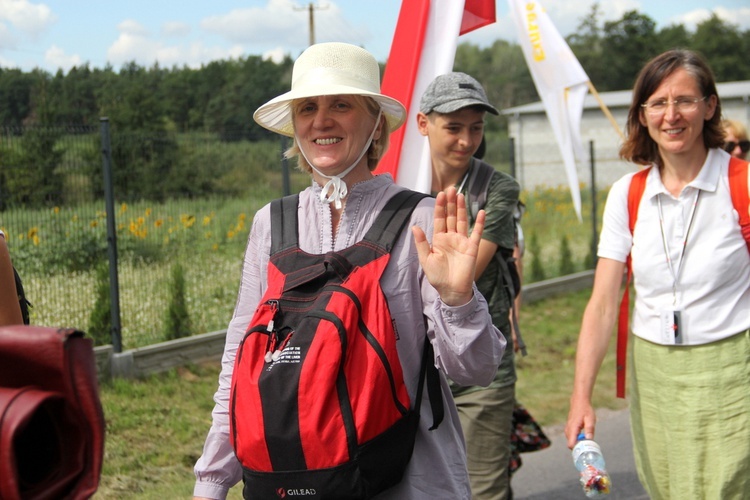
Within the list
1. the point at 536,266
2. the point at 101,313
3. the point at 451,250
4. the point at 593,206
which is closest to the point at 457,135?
the point at 451,250

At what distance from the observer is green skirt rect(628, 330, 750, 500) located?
325cm

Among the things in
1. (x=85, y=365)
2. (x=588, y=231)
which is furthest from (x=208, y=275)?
(x=588, y=231)

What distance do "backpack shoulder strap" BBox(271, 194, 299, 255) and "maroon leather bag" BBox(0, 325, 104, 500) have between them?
3.81ft

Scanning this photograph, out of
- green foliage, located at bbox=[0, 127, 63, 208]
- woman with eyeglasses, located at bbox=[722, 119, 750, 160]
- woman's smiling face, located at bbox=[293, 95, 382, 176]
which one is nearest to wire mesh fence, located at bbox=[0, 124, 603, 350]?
green foliage, located at bbox=[0, 127, 63, 208]

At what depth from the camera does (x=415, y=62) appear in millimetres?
4648

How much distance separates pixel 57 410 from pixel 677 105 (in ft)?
8.97

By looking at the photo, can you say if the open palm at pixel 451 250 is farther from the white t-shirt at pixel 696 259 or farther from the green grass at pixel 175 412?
the green grass at pixel 175 412

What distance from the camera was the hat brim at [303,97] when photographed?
250 centimetres

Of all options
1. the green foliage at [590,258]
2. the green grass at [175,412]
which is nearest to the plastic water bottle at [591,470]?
the green grass at [175,412]

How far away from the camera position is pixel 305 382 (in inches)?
84.8

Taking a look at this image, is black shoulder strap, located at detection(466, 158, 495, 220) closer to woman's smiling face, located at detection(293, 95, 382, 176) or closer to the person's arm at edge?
the person's arm at edge

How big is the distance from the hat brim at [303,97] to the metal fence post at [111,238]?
16.1ft

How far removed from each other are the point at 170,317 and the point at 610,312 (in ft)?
17.8

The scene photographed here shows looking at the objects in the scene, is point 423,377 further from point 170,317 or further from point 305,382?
point 170,317
